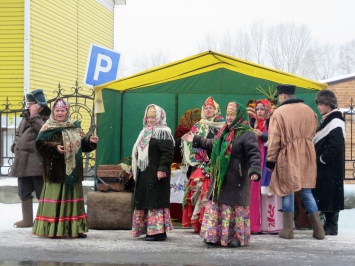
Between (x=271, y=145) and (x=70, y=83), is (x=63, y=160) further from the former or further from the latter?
(x=70, y=83)

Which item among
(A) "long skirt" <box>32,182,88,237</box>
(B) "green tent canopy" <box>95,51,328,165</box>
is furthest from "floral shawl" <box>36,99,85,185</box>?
(B) "green tent canopy" <box>95,51,328,165</box>

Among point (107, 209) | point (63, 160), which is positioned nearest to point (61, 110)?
point (63, 160)

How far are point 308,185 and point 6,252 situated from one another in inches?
141

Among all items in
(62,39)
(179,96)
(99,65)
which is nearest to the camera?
(99,65)

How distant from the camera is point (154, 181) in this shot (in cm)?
486

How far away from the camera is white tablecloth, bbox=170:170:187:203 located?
20.1ft

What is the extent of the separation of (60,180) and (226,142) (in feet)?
6.88

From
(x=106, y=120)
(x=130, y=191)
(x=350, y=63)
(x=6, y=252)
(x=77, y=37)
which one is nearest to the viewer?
(x=6, y=252)

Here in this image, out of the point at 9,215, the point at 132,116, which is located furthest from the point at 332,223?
the point at 9,215

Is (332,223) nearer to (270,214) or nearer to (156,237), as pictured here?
(270,214)

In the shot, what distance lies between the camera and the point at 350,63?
1500 inches

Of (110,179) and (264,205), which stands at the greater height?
(110,179)

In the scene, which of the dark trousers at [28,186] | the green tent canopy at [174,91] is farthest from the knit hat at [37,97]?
the dark trousers at [28,186]

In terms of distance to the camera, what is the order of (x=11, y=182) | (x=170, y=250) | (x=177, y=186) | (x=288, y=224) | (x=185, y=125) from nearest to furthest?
1. (x=170, y=250)
2. (x=288, y=224)
3. (x=177, y=186)
4. (x=185, y=125)
5. (x=11, y=182)
